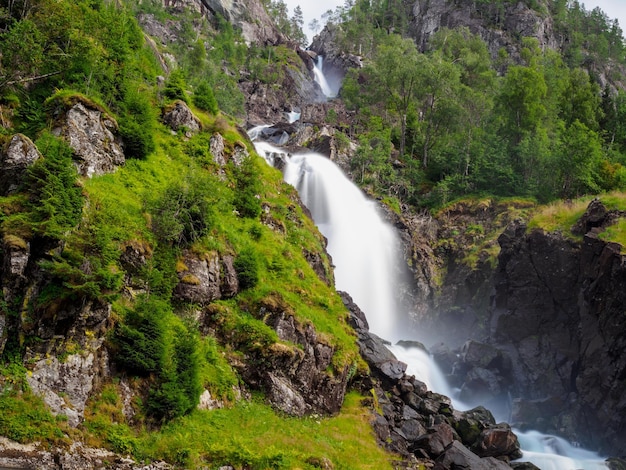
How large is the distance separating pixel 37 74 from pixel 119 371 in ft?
48.5

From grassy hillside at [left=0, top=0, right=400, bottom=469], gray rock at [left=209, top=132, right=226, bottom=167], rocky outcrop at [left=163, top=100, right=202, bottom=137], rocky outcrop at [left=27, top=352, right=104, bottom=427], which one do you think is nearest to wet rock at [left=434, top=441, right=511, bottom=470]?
grassy hillside at [left=0, top=0, right=400, bottom=469]

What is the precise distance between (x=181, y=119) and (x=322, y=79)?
90.1 meters

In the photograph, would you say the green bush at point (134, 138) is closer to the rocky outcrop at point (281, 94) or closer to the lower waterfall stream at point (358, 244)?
the lower waterfall stream at point (358, 244)

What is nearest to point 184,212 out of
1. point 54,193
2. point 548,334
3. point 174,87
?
point 54,193

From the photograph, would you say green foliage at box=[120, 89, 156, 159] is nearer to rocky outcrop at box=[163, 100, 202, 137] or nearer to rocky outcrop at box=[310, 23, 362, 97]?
rocky outcrop at box=[163, 100, 202, 137]

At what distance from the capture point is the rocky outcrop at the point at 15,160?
15242 mm

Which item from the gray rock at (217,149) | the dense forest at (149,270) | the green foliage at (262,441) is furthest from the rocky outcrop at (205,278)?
the gray rock at (217,149)

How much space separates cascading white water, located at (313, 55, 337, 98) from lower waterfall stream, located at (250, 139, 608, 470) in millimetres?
59867

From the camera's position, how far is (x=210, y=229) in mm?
19781

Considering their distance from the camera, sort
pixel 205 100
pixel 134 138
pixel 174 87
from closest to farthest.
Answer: pixel 134 138 → pixel 174 87 → pixel 205 100

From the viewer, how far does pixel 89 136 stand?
19047 mm

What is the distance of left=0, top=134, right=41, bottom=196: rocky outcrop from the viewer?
15.2 meters

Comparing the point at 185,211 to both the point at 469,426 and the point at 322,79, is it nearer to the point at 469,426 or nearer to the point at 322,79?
the point at 469,426

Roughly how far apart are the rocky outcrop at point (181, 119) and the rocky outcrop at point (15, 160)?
406 inches
